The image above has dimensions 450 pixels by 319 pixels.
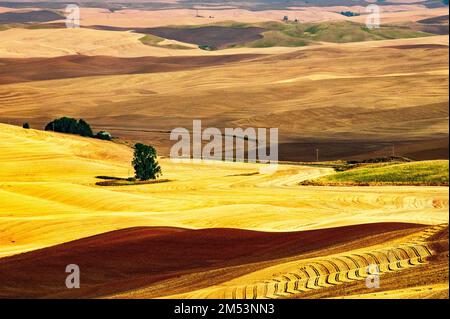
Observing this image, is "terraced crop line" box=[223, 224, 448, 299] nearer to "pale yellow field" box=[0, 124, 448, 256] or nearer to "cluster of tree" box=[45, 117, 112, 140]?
"pale yellow field" box=[0, 124, 448, 256]

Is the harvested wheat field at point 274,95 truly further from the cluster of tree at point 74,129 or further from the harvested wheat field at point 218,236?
the harvested wheat field at point 218,236

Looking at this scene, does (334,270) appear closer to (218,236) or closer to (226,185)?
(218,236)

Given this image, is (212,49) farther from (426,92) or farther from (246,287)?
(246,287)

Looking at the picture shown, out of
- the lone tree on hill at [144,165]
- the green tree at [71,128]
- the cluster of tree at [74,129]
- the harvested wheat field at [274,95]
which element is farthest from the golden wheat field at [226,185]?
the green tree at [71,128]

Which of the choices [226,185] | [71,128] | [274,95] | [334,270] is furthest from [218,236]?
[274,95]

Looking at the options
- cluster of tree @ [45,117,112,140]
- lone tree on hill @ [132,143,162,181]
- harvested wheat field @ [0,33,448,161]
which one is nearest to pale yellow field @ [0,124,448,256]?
lone tree on hill @ [132,143,162,181]
